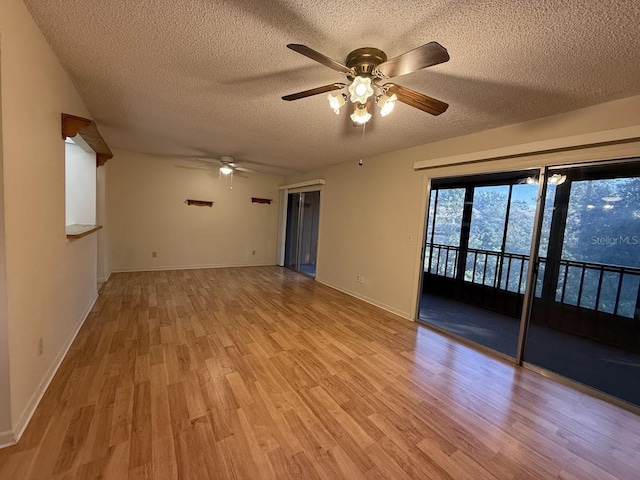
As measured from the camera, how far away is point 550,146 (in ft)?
7.61

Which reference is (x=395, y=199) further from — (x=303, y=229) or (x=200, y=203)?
(x=200, y=203)

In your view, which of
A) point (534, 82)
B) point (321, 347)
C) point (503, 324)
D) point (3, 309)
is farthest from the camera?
point (503, 324)

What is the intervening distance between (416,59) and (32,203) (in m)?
2.35

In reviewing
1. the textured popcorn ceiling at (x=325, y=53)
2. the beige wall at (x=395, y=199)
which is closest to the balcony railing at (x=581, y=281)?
the beige wall at (x=395, y=199)

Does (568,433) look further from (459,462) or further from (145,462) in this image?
(145,462)

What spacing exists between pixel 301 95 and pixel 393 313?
310cm

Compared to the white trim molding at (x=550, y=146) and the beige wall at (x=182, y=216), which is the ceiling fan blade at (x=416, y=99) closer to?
the white trim molding at (x=550, y=146)

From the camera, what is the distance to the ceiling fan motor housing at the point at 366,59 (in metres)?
1.61

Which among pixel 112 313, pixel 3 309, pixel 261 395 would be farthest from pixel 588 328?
pixel 112 313

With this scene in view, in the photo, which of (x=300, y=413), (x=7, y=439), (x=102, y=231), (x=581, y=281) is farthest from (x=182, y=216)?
(x=581, y=281)

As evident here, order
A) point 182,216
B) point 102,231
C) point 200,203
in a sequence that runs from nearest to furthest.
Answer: point 102,231, point 182,216, point 200,203

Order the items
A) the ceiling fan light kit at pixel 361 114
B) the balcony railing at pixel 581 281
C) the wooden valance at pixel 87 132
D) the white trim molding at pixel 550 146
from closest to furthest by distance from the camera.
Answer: the ceiling fan light kit at pixel 361 114
the white trim molding at pixel 550 146
the wooden valance at pixel 87 132
the balcony railing at pixel 581 281

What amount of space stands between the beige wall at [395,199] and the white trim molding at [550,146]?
54 mm

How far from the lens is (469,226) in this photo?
4.30 m
